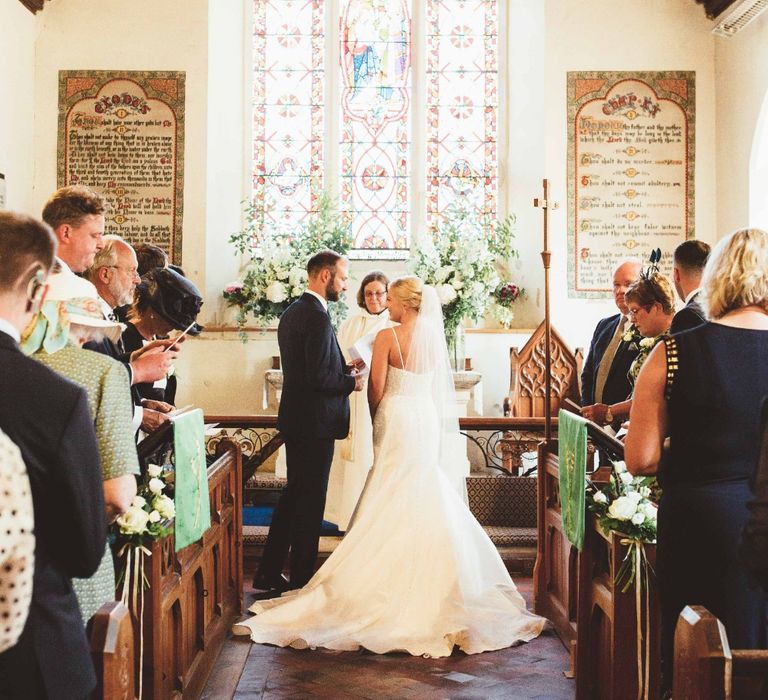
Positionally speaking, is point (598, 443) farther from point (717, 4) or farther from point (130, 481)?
point (717, 4)

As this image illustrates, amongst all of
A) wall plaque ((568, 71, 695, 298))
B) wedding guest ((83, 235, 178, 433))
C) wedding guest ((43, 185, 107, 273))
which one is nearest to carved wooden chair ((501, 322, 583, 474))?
wall plaque ((568, 71, 695, 298))

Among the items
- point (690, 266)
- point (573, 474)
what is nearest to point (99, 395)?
point (573, 474)

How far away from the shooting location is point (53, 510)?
5.28ft

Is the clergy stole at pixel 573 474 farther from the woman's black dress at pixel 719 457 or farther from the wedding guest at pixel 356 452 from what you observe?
the wedding guest at pixel 356 452

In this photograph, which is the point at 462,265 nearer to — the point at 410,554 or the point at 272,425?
the point at 272,425

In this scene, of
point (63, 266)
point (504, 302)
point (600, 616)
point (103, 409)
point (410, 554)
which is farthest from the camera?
point (504, 302)

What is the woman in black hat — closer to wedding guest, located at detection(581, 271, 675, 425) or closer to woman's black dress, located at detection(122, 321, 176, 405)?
woman's black dress, located at detection(122, 321, 176, 405)

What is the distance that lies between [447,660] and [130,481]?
240 centimetres

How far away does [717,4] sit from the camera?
7.99 metres

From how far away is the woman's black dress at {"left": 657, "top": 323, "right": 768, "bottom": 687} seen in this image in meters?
2.29

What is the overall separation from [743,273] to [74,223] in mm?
1917

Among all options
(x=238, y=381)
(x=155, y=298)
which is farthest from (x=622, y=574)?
(x=238, y=381)

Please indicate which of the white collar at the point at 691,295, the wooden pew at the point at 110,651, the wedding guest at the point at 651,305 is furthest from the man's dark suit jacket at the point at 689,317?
the wooden pew at the point at 110,651

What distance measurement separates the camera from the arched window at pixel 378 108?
Answer: 30.0 feet
